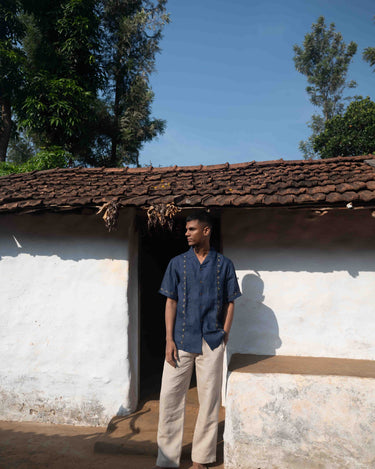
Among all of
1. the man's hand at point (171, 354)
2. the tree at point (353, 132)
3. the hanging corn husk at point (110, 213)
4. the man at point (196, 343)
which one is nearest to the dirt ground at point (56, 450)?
the man at point (196, 343)

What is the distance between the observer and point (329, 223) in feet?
→ 12.7

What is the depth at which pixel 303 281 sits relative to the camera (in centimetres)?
393

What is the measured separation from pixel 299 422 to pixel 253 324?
1.14 m

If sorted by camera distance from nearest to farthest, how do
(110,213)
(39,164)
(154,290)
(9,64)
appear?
(110,213), (154,290), (39,164), (9,64)

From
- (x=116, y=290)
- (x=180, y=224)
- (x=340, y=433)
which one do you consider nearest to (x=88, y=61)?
(x=180, y=224)

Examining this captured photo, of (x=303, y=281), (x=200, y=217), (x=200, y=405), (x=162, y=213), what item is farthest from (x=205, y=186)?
(x=200, y=405)

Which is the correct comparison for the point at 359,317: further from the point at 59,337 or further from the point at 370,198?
the point at 59,337

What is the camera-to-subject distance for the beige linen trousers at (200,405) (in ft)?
9.97

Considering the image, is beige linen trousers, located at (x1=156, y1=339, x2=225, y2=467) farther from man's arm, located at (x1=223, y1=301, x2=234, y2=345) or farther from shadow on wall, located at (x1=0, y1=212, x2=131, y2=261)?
shadow on wall, located at (x1=0, y1=212, x2=131, y2=261)

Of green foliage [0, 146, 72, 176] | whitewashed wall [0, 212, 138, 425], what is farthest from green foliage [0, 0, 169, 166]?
whitewashed wall [0, 212, 138, 425]

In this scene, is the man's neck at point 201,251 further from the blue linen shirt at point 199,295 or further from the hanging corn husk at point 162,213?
the hanging corn husk at point 162,213

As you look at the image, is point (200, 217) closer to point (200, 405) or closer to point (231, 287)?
point (231, 287)

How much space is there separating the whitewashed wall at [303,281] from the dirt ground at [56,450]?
151cm

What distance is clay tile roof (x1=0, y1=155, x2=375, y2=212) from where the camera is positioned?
3.60 meters
